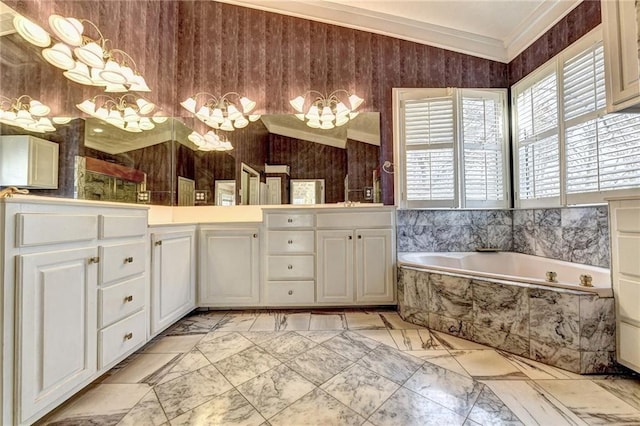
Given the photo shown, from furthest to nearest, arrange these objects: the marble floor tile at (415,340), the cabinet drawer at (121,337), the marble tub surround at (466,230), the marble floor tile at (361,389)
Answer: the marble tub surround at (466,230) < the marble floor tile at (415,340) < the cabinet drawer at (121,337) < the marble floor tile at (361,389)

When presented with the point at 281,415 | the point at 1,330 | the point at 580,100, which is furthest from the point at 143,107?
the point at 580,100

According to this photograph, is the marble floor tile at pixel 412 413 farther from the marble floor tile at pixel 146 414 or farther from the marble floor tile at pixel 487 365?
the marble floor tile at pixel 146 414

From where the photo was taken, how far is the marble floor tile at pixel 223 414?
112 centimetres

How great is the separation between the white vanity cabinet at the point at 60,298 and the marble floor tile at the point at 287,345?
0.83m

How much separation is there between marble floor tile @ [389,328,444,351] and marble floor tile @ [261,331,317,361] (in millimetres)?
595

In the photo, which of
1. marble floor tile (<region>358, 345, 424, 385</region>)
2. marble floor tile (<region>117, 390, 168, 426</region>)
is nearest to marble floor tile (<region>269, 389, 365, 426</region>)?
marble floor tile (<region>358, 345, 424, 385</region>)

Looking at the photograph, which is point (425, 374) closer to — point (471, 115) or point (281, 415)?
point (281, 415)

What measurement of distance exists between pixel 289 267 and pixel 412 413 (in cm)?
151

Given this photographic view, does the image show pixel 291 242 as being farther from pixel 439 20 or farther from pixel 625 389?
pixel 439 20

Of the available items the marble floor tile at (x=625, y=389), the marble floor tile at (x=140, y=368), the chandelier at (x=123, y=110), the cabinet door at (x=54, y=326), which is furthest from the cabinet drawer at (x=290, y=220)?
the marble floor tile at (x=625, y=389)

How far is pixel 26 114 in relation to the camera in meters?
1.49

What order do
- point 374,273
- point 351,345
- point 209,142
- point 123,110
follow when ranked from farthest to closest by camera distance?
point 209,142
point 374,273
point 123,110
point 351,345

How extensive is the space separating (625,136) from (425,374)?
2.01m

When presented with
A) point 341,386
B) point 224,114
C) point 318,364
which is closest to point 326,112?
point 224,114
